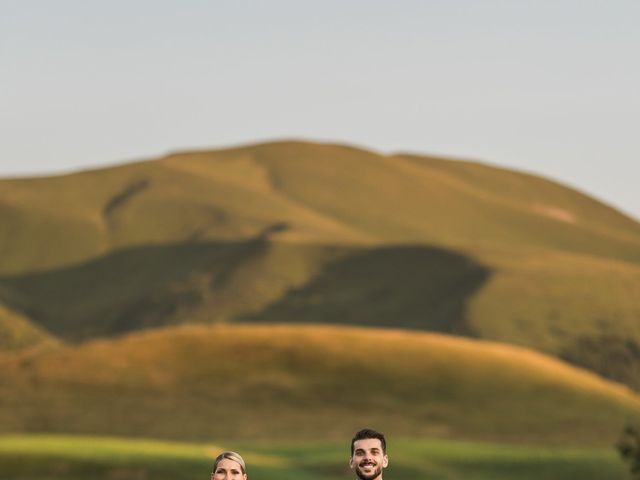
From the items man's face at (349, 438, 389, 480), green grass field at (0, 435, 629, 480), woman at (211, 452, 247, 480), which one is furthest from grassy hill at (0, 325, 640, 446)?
woman at (211, 452, 247, 480)

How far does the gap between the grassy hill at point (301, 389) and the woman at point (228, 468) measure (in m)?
95.1

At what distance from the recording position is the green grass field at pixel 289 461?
6312 cm

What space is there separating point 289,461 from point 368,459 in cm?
6602

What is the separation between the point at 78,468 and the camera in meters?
64.4

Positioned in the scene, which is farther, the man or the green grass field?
the green grass field

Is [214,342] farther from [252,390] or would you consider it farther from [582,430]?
[582,430]

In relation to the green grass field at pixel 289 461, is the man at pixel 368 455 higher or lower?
lower

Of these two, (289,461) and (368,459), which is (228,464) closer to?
(368,459)

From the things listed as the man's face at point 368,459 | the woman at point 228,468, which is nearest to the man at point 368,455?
the man's face at point 368,459

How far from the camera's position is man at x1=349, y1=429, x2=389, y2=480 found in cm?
971

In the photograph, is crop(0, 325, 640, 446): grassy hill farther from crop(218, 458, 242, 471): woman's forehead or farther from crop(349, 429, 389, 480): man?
crop(218, 458, 242, 471): woman's forehead

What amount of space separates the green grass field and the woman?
4548 cm

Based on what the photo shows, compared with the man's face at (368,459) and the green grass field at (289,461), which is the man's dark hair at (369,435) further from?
the green grass field at (289,461)

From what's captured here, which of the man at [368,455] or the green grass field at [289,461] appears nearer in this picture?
the man at [368,455]
